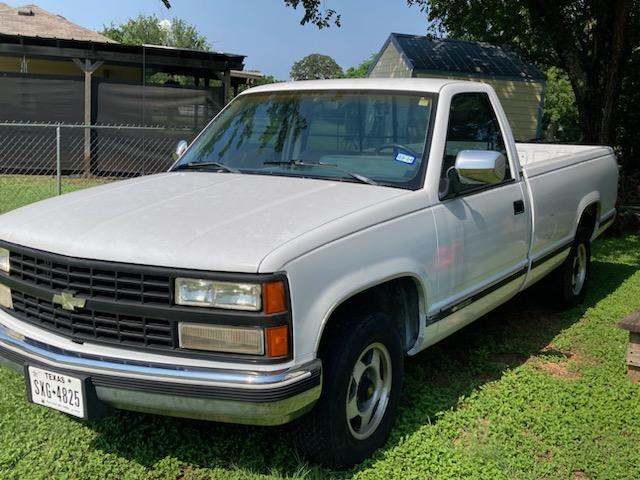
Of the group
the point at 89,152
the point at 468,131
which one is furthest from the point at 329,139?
the point at 89,152

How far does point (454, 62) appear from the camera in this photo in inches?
789

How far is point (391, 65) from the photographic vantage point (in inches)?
845

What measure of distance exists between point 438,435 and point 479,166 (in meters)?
1.49

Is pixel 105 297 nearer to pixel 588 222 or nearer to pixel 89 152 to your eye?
pixel 588 222

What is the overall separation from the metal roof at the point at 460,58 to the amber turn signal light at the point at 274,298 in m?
17.5

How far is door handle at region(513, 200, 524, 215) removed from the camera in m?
4.46

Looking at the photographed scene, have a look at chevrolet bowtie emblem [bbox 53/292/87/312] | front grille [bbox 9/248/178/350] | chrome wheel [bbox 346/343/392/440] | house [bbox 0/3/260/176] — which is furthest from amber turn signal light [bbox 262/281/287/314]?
house [bbox 0/3/260/176]

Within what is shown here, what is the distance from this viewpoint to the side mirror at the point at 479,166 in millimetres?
3639

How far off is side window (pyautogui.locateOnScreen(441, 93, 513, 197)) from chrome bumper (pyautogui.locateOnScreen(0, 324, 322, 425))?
1.58 metres

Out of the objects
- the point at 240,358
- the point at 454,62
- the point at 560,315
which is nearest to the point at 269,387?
the point at 240,358

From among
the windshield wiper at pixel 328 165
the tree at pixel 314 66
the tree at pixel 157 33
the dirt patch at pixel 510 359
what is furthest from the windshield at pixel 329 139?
the tree at pixel 314 66

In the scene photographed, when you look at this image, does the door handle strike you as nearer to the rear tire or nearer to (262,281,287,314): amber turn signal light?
the rear tire

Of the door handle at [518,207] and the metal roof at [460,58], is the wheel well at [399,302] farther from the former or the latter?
the metal roof at [460,58]

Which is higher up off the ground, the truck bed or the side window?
the side window
